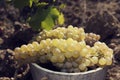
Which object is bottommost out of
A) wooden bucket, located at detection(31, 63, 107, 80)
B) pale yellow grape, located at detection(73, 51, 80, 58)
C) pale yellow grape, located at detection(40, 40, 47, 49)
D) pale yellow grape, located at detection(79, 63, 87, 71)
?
wooden bucket, located at detection(31, 63, 107, 80)

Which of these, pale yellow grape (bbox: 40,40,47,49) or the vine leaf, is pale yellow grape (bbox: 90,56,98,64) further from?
the vine leaf

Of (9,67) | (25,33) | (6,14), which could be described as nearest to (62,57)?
(9,67)

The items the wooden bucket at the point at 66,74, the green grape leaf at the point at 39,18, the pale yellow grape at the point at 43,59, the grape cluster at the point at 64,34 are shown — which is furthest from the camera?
the green grape leaf at the point at 39,18

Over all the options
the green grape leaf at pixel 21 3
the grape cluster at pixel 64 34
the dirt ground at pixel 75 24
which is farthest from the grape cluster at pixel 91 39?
the green grape leaf at pixel 21 3

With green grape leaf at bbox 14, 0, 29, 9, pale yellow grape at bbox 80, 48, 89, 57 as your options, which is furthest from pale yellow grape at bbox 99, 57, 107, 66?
green grape leaf at bbox 14, 0, 29, 9

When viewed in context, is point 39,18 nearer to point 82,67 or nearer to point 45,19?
point 45,19

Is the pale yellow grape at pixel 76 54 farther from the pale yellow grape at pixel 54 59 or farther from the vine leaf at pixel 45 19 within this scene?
the vine leaf at pixel 45 19

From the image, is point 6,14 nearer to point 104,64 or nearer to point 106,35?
point 106,35
